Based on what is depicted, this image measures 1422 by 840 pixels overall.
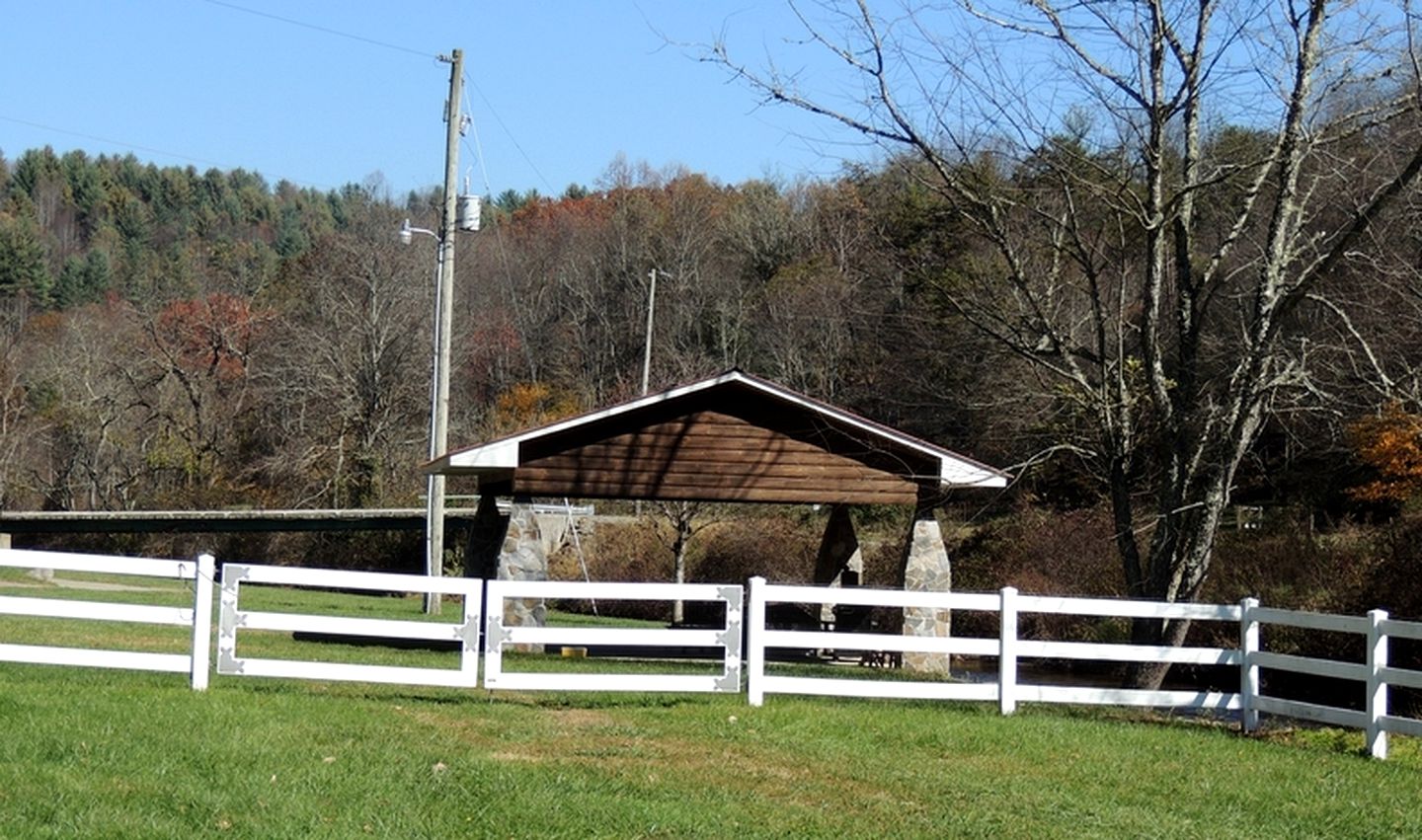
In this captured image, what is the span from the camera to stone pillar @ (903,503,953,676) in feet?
70.6

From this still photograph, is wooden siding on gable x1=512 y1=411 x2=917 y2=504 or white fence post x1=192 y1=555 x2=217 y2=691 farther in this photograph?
wooden siding on gable x1=512 y1=411 x2=917 y2=504

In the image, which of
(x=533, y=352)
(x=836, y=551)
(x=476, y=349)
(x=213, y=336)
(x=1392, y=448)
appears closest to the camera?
(x=1392, y=448)

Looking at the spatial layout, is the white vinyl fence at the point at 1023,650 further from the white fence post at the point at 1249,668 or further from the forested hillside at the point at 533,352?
the forested hillside at the point at 533,352

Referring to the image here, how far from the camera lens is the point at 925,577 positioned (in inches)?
856

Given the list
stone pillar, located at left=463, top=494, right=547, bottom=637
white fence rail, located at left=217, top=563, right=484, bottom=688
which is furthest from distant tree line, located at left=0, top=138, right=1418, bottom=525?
white fence rail, located at left=217, top=563, right=484, bottom=688

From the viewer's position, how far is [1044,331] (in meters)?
15.8

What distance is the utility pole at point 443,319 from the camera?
29.2 metres

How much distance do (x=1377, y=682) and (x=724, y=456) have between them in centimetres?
1034

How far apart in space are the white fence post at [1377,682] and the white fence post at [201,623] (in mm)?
8729

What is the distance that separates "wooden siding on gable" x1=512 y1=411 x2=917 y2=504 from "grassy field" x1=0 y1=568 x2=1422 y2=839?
775 centimetres

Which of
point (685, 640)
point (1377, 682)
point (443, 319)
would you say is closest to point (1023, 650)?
point (1377, 682)

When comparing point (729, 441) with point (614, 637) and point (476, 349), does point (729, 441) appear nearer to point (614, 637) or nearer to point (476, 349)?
point (614, 637)

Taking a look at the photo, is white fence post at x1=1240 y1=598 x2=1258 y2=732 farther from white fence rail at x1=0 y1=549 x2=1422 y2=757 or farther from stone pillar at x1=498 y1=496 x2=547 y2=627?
stone pillar at x1=498 y1=496 x2=547 y2=627

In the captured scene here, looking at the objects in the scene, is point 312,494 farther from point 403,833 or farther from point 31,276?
point 403,833
